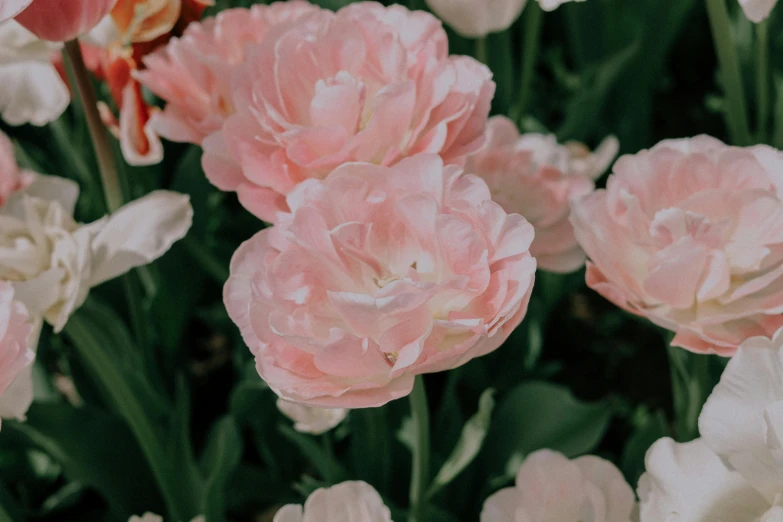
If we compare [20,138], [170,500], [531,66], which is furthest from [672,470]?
[20,138]

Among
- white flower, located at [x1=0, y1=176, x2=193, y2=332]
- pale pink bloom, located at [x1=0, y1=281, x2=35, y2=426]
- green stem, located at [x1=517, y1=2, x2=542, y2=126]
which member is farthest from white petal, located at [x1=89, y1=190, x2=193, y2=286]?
green stem, located at [x1=517, y1=2, x2=542, y2=126]

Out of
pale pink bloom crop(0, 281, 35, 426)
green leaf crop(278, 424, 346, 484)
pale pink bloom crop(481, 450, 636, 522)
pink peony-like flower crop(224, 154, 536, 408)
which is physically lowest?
green leaf crop(278, 424, 346, 484)

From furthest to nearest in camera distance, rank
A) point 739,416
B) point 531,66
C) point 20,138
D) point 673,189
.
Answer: point 20,138
point 531,66
point 673,189
point 739,416

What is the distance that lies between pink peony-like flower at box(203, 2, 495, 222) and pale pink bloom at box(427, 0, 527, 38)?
0.59 ft

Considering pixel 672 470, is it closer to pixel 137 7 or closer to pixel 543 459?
pixel 543 459

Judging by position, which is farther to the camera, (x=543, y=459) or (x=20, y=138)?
(x=20, y=138)

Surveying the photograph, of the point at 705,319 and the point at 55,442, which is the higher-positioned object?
the point at 705,319

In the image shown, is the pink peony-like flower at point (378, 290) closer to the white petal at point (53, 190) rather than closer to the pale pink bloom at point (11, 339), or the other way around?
the pale pink bloom at point (11, 339)

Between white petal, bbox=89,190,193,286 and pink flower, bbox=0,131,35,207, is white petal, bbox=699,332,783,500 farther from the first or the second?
pink flower, bbox=0,131,35,207

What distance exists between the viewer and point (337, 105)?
1.64 ft

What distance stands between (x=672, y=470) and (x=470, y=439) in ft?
0.59

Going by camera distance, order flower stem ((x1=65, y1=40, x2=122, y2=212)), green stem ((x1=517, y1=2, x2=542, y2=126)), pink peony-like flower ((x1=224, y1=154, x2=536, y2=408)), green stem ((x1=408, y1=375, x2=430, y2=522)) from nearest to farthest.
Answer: pink peony-like flower ((x1=224, y1=154, x2=536, y2=408))
green stem ((x1=408, y1=375, x2=430, y2=522))
flower stem ((x1=65, y1=40, x2=122, y2=212))
green stem ((x1=517, y1=2, x2=542, y2=126))

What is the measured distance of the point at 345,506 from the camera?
0.47 metres

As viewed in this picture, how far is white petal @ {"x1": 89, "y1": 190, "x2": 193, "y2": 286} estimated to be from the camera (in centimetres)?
59
